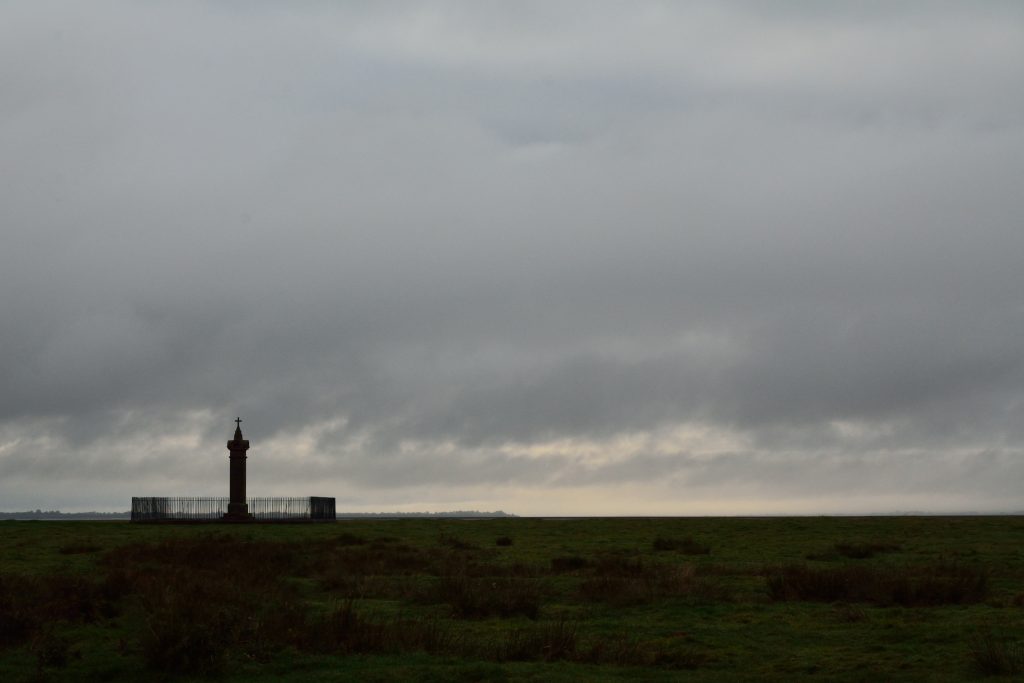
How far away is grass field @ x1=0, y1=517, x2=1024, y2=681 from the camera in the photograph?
16094mm

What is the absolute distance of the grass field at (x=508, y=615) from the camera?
634 inches

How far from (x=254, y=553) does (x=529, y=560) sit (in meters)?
9.63

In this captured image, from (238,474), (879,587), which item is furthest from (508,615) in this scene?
(238,474)

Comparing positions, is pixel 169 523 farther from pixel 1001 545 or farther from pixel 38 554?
pixel 1001 545

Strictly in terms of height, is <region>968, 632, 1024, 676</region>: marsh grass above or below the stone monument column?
below

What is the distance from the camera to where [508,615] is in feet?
72.0

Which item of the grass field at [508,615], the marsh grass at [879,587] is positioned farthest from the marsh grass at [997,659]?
the marsh grass at [879,587]

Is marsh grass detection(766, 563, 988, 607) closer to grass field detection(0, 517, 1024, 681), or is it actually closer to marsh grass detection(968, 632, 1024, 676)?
grass field detection(0, 517, 1024, 681)

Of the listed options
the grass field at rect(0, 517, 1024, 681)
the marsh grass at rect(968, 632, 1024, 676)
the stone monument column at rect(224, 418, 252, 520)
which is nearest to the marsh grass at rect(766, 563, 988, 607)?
the grass field at rect(0, 517, 1024, 681)

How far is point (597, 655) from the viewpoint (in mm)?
17016

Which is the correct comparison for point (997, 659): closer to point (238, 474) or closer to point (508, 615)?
point (508, 615)

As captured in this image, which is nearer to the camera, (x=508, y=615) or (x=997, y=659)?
(x=997, y=659)

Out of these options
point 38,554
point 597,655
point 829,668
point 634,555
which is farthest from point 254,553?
point 829,668

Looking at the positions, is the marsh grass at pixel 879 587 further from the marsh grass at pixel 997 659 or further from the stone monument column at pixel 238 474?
the stone monument column at pixel 238 474
